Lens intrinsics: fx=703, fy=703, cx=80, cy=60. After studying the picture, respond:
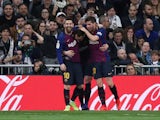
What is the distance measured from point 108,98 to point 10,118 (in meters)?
6.33

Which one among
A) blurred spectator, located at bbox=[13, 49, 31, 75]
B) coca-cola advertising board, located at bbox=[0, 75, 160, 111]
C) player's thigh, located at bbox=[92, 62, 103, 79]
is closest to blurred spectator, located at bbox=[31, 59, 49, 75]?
coca-cola advertising board, located at bbox=[0, 75, 160, 111]

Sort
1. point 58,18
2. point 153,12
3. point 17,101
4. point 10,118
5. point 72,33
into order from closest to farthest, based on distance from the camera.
A: point 10,118 < point 72,33 < point 17,101 < point 58,18 < point 153,12

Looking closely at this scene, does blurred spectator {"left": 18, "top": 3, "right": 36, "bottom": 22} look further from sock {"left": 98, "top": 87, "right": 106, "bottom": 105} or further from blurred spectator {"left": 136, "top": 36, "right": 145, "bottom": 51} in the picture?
sock {"left": 98, "top": 87, "right": 106, "bottom": 105}

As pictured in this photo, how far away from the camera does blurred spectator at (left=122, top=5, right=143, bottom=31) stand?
75.8 ft

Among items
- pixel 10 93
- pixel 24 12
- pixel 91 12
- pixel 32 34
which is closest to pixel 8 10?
pixel 24 12

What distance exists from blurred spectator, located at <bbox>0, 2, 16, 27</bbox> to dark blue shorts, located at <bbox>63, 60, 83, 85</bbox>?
3880 mm

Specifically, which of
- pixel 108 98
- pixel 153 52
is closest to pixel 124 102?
pixel 108 98

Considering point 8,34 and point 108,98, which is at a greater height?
point 8,34

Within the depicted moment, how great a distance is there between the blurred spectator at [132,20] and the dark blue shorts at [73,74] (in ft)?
16.0

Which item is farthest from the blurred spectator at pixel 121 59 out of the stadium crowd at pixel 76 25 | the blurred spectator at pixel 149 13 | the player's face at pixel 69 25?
the player's face at pixel 69 25

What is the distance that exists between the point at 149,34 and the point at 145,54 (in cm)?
120

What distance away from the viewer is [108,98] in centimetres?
2039

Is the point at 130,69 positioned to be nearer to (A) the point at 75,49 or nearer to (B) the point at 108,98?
(B) the point at 108,98

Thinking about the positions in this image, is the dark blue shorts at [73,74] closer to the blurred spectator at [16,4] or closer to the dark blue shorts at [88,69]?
the dark blue shorts at [88,69]
